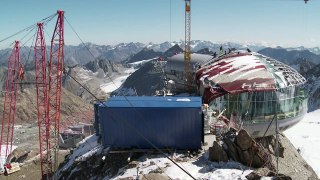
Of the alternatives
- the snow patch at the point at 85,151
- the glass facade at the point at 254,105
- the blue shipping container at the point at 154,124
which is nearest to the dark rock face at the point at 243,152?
the blue shipping container at the point at 154,124

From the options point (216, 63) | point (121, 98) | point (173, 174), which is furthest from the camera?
point (216, 63)

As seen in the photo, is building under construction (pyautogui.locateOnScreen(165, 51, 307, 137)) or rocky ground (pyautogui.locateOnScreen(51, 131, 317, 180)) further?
building under construction (pyautogui.locateOnScreen(165, 51, 307, 137))

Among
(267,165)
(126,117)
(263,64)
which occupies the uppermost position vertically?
(263,64)

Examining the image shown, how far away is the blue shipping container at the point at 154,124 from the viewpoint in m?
37.7

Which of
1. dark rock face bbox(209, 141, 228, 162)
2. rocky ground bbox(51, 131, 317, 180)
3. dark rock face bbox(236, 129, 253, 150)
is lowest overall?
rocky ground bbox(51, 131, 317, 180)

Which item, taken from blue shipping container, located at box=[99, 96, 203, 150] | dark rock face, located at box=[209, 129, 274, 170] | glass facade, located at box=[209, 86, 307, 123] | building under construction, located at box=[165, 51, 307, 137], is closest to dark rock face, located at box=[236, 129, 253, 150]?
dark rock face, located at box=[209, 129, 274, 170]

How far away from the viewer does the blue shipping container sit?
3769cm

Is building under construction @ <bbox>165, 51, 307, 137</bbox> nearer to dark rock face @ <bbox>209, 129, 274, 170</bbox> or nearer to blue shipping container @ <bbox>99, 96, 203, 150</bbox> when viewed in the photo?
blue shipping container @ <bbox>99, 96, 203, 150</bbox>

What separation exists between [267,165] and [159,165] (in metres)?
9.68

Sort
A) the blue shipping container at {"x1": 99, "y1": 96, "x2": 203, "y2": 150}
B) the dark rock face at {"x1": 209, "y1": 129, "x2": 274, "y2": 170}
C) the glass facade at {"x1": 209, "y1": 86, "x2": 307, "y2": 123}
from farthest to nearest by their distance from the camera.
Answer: the glass facade at {"x1": 209, "y1": 86, "x2": 307, "y2": 123} < the blue shipping container at {"x1": 99, "y1": 96, "x2": 203, "y2": 150} < the dark rock face at {"x1": 209, "y1": 129, "x2": 274, "y2": 170}

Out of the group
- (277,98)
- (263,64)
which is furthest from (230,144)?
(263,64)

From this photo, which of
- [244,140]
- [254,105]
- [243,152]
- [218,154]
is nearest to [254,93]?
[254,105]

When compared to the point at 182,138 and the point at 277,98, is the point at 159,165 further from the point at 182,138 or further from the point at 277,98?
the point at 277,98

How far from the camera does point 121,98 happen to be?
141 ft
